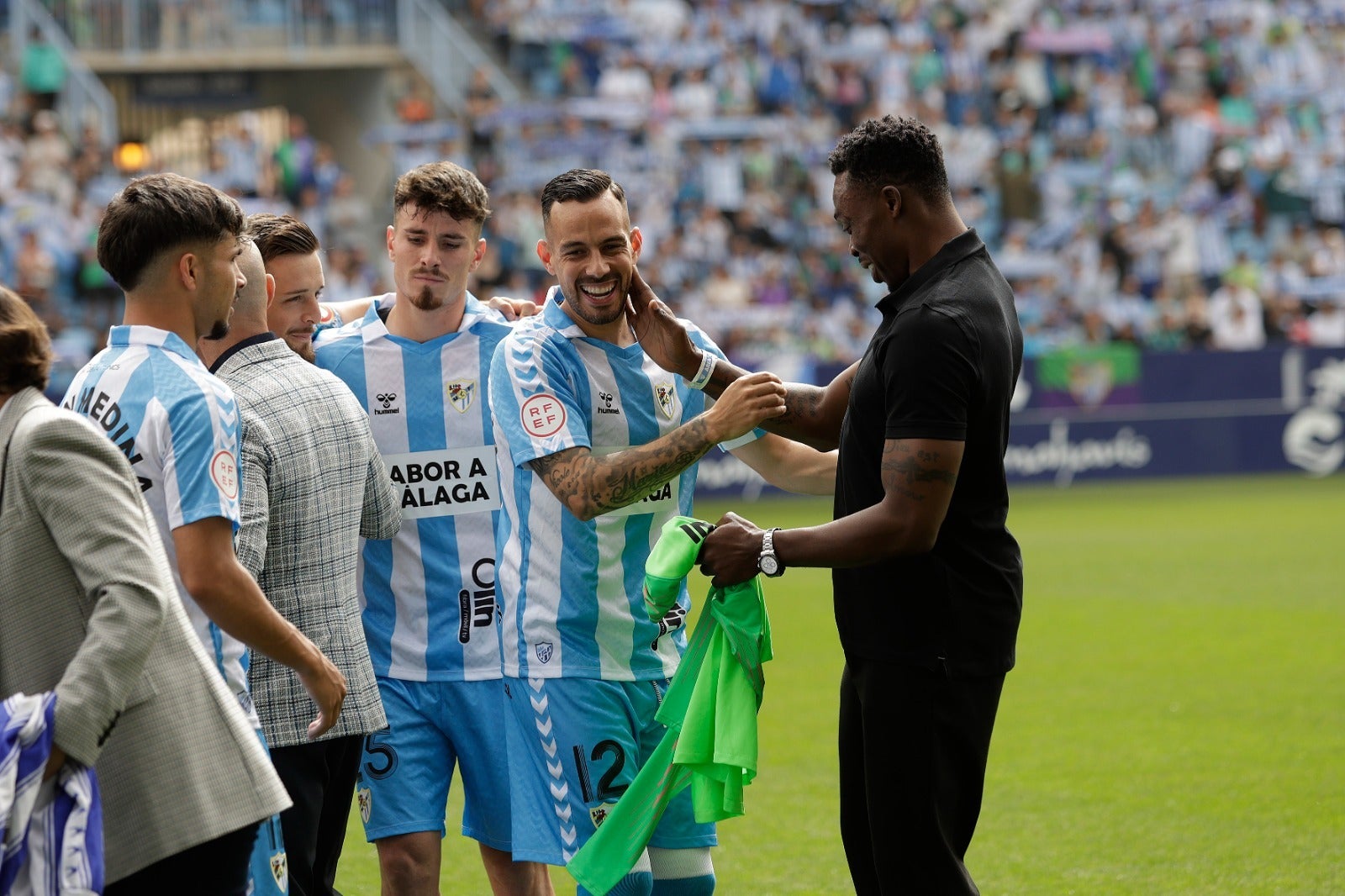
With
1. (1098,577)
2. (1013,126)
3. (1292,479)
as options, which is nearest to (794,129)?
(1013,126)

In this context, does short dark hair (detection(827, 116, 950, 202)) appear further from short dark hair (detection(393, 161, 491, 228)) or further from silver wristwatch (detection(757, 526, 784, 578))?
short dark hair (detection(393, 161, 491, 228))

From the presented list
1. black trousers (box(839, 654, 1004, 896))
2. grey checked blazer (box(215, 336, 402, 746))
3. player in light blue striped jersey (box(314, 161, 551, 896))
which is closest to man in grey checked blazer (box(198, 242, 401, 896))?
grey checked blazer (box(215, 336, 402, 746))

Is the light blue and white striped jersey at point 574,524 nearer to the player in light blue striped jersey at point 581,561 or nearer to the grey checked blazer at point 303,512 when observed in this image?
the player in light blue striped jersey at point 581,561

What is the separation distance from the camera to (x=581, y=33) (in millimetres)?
26516

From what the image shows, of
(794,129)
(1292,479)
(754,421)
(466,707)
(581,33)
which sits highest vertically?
(581,33)

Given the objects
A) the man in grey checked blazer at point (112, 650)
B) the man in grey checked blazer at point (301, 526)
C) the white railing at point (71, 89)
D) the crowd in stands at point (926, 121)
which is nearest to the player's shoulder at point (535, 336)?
the man in grey checked blazer at point (301, 526)

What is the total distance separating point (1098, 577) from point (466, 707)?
9.62m

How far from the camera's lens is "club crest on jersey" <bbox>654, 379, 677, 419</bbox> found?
471 centimetres

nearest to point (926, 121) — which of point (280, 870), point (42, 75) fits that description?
point (42, 75)

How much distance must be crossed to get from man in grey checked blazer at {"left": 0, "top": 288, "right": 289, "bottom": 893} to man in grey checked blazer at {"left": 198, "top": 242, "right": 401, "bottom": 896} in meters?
0.91

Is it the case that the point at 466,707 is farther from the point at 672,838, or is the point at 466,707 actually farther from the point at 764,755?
the point at 764,755

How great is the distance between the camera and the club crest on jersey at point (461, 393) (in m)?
5.04

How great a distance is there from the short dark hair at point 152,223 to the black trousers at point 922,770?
186 centimetres

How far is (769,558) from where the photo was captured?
3.93 meters
